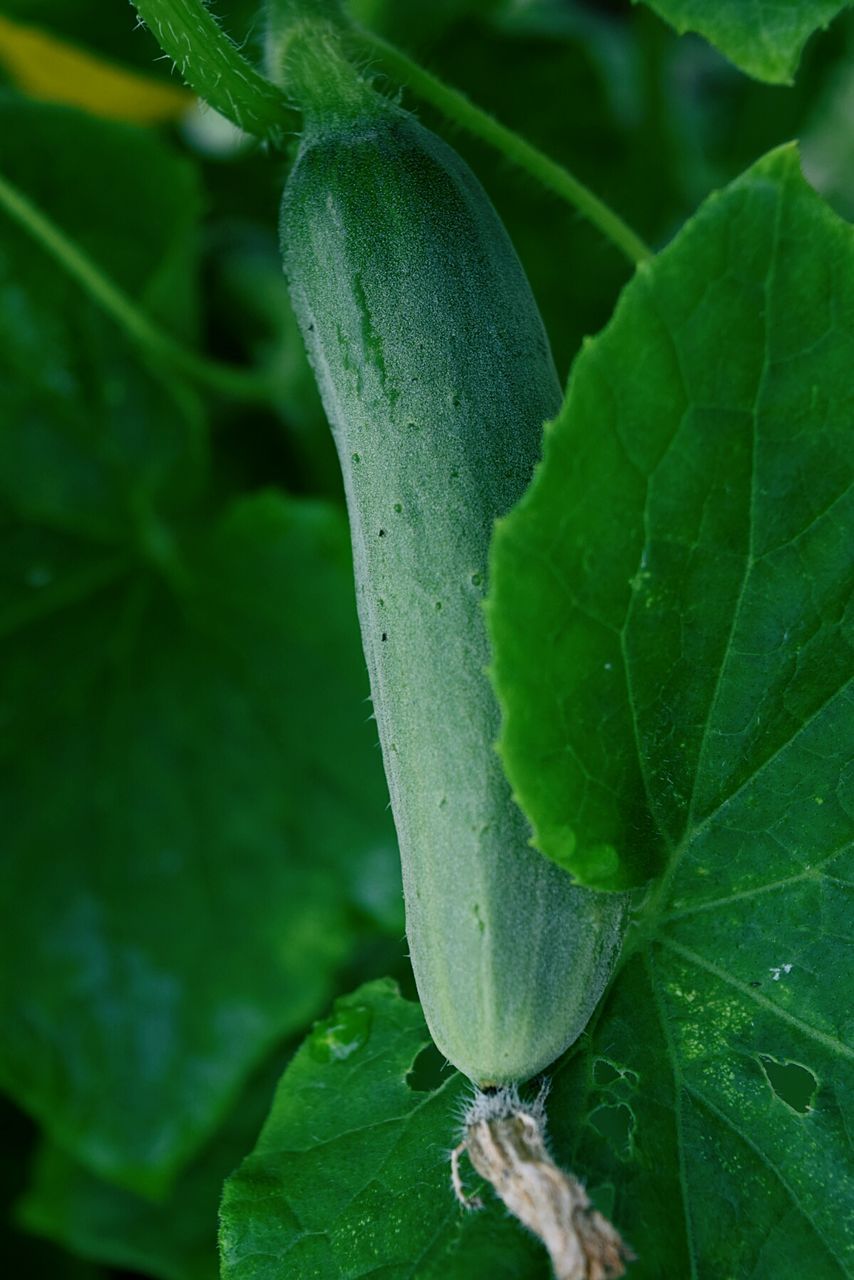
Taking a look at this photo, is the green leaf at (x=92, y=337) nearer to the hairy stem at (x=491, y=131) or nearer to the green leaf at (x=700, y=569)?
the hairy stem at (x=491, y=131)

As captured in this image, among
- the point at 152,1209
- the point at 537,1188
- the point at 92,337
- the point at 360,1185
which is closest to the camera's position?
the point at 537,1188

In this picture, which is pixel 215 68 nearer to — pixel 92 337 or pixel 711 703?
pixel 711 703

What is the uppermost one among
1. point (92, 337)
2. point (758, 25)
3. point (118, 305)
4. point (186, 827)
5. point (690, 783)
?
point (758, 25)

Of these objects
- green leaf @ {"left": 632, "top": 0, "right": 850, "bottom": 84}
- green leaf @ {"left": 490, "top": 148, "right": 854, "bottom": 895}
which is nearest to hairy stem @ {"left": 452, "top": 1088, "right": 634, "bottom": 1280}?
green leaf @ {"left": 490, "top": 148, "right": 854, "bottom": 895}

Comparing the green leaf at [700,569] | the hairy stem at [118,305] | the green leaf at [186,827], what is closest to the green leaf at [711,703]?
the green leaf at [700,569]

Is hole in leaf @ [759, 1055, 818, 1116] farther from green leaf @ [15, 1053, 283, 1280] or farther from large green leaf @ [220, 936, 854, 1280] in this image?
green leaf @ [15, 1053, 283, 1280]

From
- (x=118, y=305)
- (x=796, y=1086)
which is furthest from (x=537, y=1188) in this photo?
(x=118, y=305)

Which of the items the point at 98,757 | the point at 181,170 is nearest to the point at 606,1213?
the point at 98,757
